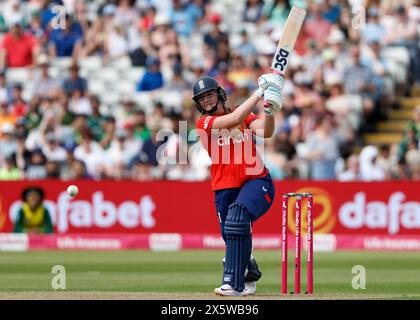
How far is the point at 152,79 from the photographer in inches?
795

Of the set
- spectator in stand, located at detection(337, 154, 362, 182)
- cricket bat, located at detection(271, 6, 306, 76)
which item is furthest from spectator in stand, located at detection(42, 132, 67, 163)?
cricket bat, located at detection(271, 6, 306, 76)

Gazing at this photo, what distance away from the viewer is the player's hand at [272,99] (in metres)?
9.27

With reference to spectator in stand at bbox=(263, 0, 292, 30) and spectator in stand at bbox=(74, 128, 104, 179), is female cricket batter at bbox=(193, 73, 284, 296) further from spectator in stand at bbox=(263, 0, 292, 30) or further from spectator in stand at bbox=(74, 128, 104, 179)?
spectator in stand at bbox=(263, 0, 292, 30)

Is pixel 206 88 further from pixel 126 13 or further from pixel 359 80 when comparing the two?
pixel 126 13

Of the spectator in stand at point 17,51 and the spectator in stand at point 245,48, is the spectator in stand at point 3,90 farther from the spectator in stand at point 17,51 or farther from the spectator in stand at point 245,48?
the spectator in stand at point 245,48

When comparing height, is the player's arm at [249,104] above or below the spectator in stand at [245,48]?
below

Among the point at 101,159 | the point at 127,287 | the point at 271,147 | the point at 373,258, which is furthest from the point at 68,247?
the point at 127,287

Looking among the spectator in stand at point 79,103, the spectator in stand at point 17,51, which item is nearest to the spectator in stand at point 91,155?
the spectator in stand at point 79,103

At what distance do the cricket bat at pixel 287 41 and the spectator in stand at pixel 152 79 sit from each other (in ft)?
35.3

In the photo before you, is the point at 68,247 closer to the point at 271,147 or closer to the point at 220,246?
the point at 220,246

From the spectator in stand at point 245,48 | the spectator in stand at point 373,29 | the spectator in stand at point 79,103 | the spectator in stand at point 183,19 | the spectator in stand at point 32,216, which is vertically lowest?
the spectator in stand at point 32,216

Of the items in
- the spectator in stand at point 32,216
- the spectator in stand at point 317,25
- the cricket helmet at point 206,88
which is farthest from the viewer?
the spectator in stand at point 317,25

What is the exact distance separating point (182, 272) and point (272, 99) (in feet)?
15.1

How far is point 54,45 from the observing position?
69.8ft
